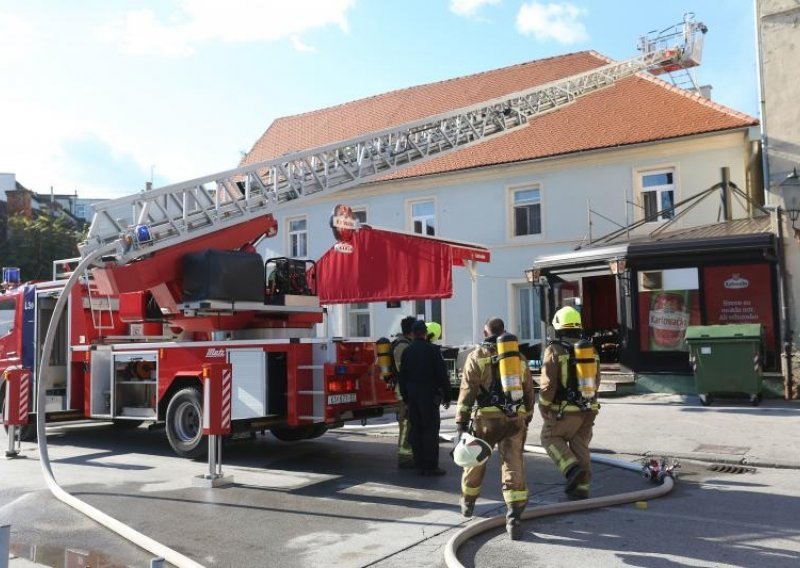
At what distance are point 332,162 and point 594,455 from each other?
19.2 ft

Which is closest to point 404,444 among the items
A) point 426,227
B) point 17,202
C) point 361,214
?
point 426,227

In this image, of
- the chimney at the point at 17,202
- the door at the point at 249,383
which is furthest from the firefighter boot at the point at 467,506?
the chimney at the point at 17,202

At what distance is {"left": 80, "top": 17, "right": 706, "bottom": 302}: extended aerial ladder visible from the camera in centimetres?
884

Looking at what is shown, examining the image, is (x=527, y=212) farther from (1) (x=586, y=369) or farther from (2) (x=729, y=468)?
(1) (x=586, y=369)

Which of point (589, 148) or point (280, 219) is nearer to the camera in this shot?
point (589, 148)

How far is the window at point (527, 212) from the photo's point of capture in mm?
21141

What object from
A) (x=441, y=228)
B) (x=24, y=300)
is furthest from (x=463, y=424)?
(x=441, y=228)

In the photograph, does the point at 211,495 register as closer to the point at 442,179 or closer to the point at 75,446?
the point at 75,446

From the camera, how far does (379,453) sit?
9.66 metres

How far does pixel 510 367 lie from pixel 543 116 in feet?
48.1

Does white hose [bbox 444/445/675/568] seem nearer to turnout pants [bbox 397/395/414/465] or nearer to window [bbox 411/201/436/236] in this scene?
turnout pants [bbox 397/395/414/465]

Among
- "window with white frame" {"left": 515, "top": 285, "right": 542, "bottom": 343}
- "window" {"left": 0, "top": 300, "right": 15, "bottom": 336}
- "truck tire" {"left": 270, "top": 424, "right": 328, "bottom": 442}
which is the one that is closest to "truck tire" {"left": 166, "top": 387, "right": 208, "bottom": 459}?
"truck tire" {"left": 270, "top": 424, "right": 328, "bottom": 442}

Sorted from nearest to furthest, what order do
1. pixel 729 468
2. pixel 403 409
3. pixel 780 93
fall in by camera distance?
pixel 403 409, pixel 729 468, pixel 780 93

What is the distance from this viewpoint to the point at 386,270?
16.6m
